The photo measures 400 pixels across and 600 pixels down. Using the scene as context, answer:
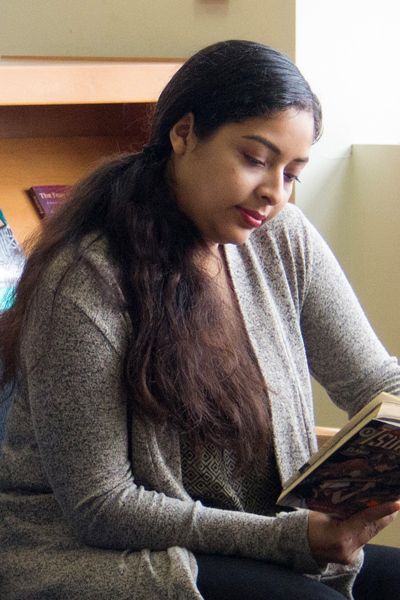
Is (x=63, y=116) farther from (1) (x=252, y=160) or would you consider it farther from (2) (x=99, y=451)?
(2) (x=99, y=451)

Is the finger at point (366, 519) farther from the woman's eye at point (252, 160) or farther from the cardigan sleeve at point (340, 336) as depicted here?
the woman's eye at point (252, 160)

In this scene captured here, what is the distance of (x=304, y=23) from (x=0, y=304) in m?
0.92

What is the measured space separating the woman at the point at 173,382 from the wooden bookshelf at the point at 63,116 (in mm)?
306

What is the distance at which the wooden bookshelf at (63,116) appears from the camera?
134 cm

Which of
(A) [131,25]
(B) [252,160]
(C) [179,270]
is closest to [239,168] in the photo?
(B) [252,160]

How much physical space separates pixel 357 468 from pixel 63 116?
1.15m

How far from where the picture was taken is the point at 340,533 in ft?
3.01

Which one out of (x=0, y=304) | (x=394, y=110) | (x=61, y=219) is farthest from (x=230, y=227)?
(x=394, y=110)

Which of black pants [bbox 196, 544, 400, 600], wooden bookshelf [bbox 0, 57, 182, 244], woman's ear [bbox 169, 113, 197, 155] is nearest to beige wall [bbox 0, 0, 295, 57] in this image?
wooden bookshelf [bbox 0, 57, 182, 244]

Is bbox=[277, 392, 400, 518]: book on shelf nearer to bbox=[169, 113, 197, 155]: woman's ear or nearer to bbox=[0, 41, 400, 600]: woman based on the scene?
bbox=[0, 41, 400, 600]: woman

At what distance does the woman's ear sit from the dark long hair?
1 centimetres

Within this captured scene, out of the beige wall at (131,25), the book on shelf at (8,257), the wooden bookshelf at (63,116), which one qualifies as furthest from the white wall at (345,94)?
the book on shelf at (8,257)

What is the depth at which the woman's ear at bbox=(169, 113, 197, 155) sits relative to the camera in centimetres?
101

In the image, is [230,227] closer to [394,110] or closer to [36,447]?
[36,447]
